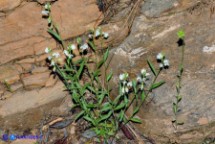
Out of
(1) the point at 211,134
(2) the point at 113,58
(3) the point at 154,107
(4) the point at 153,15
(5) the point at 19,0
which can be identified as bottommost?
(1) the point at 211,134

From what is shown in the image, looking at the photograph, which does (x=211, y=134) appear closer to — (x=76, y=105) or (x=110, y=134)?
(x=110, y=134)

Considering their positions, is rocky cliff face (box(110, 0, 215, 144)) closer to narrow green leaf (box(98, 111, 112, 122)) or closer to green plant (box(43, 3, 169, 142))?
green plant (box(43, 3, 169, 142))

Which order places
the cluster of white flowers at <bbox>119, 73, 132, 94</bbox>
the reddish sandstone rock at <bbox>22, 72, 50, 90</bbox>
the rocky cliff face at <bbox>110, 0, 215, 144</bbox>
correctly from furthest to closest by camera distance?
1. the reddish sandstone rock at <bbox>22, 72, 50, 90</bbox>
2. the rocky cliff face at <bbox>110, 0, 215, 144</bbox>
3. the cluster of white flowers at <bbox>119, 73, 132, 94</bbox>

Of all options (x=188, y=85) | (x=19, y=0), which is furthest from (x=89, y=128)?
(x=19, y=0)

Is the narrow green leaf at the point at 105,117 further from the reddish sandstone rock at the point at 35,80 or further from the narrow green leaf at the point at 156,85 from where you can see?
the reddish sandstone rock at the point at 35,80

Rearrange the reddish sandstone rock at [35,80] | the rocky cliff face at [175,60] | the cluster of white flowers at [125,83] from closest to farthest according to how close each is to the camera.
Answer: the cluster of white flowers at [125,83], the rocky cliff face at [175,60], the reddish sandstone rock at [35,80]

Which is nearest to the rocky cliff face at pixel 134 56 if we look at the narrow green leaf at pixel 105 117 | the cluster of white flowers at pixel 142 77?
the cluster of white flowers at pixel 142 77

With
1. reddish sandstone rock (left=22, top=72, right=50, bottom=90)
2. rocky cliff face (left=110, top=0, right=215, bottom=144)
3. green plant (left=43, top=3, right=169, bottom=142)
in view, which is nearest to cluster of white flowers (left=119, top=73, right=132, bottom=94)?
green plant (left=43, top=3, right=169, bottom=142)
